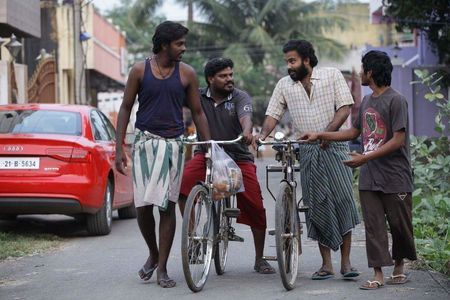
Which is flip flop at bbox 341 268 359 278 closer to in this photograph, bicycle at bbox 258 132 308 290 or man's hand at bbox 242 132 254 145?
bicycle at bbox 258 132 308 290

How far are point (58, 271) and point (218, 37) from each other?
37.7 metres

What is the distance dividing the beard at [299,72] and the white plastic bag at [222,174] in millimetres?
843

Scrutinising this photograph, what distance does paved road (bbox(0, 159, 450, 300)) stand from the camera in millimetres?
6965

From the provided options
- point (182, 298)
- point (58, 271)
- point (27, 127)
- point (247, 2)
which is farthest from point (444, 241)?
point (247, 2)

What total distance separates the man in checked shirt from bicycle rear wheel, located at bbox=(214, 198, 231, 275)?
0.65m

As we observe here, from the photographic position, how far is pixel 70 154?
10625mm

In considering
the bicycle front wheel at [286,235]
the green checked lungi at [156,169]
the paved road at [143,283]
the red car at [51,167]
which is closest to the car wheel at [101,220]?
the red car at [51,167]

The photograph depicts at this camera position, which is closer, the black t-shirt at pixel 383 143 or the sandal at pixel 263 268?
the black t-shirt at pixel 383 143

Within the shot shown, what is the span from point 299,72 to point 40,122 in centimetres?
446

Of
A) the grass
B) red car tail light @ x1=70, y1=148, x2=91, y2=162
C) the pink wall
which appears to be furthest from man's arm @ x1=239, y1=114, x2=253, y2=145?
the pink wall

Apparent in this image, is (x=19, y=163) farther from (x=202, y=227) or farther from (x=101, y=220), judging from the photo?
(x=202, y=227)

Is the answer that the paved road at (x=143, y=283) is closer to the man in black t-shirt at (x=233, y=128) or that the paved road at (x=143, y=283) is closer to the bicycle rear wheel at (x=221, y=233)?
the bicycle rear wheel at (x=221, y=233)

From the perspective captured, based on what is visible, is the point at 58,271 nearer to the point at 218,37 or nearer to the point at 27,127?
the point at 27,127

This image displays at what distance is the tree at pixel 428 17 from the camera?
1788cm
